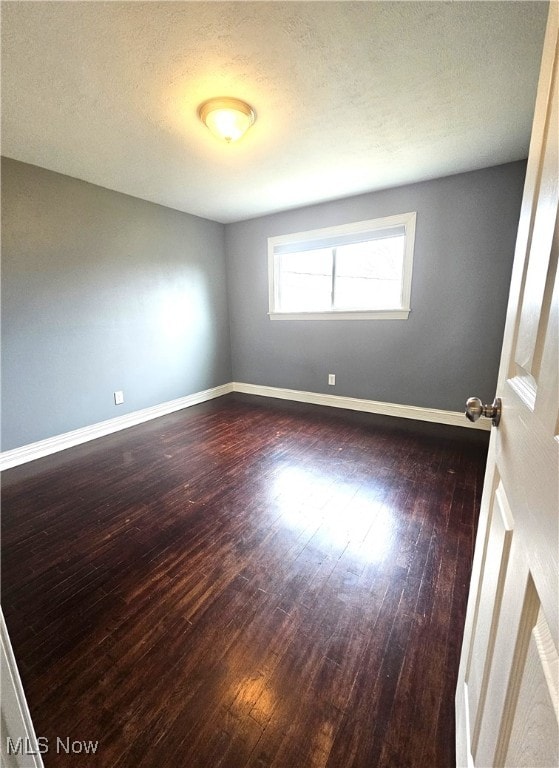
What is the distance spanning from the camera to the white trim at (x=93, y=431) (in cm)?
265

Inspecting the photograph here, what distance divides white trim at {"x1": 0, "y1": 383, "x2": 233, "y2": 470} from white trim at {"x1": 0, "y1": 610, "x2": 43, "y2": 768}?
8.62 ft

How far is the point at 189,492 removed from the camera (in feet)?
7.16

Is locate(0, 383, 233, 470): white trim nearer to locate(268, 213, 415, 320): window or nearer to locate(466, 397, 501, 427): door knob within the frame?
locate(268, 213, 415, 320): window

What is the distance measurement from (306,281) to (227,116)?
2232mm

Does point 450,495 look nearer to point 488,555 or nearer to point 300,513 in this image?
point 300,513

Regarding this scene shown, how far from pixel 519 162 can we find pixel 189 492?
145 inches

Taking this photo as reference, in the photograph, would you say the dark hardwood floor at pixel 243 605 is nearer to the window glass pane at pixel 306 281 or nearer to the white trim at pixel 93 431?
the white trim at pixel 93 431

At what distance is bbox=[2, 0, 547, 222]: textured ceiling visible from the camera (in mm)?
1324

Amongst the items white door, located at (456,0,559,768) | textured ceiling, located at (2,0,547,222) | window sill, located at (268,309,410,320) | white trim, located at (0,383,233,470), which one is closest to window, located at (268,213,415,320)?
window sill, located at (268,309,410,320)

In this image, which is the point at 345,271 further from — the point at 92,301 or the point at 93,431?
the point at 93,431

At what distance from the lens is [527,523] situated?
48 centimetres

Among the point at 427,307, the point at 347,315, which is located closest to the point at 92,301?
the point at 347,315

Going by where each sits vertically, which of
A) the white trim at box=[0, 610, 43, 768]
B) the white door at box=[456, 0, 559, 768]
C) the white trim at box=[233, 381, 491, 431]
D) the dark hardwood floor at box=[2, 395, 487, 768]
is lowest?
the dark hardwood floor at box=[2, 395, 487, 768]

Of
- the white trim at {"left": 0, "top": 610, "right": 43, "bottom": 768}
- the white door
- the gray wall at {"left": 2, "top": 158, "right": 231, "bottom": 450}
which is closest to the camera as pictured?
the white door
